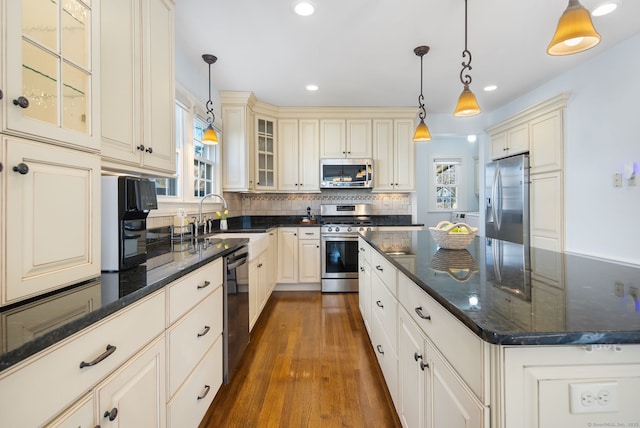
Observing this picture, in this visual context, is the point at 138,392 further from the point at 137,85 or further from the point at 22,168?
the point at 137,85

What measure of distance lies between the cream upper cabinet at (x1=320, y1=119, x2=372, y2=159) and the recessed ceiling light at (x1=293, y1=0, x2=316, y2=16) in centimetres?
221

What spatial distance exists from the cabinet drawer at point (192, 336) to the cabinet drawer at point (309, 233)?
2.38 metres

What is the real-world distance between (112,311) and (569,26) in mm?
1977

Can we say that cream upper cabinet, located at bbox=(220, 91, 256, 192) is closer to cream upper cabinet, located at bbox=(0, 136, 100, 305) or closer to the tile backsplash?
the tile backsplash

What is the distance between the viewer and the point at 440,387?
3.15ft

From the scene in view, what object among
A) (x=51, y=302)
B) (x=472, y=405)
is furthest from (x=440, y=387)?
(x=51, y=302)

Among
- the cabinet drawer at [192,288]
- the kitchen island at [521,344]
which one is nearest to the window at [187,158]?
the cabinet drawer at [192,288]

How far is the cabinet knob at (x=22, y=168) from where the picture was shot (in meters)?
0.81

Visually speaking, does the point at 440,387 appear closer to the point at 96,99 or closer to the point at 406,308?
the point at 406,308

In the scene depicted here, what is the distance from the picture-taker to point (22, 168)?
81 cm

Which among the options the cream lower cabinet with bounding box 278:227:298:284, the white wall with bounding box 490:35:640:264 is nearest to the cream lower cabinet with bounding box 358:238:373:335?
the cream lower cabinet with bounding box 278:227:298:284

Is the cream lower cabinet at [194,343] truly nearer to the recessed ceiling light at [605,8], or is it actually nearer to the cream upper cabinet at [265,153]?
the cream upper cabinet at [265,153]

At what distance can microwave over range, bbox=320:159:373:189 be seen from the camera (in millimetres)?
4309

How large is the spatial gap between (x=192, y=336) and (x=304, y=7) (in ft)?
7.29
